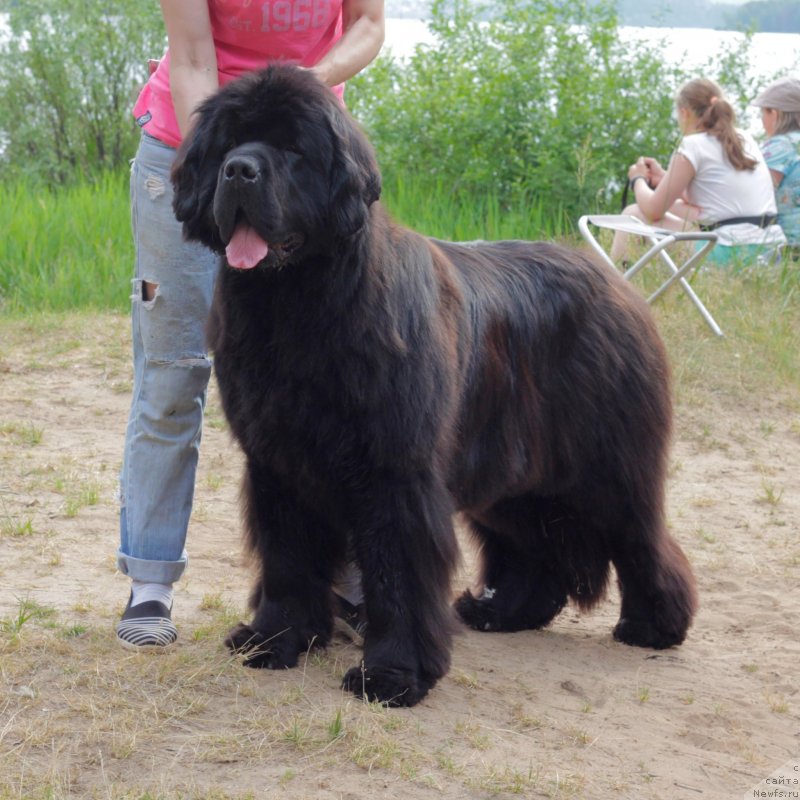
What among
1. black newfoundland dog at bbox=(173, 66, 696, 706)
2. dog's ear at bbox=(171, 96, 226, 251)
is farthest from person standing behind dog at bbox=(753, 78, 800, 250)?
dog's ear at bbox=(171, 96, 226, 251)

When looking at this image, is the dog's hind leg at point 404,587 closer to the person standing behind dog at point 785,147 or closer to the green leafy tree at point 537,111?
the person standing behind dog at point 785,147

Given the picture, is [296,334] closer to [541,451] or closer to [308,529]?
[308,529]

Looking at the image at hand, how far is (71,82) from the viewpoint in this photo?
38.0 feet

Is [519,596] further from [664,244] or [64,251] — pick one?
[64,251]

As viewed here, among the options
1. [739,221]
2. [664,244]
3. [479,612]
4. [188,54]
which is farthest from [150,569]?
[739,221]

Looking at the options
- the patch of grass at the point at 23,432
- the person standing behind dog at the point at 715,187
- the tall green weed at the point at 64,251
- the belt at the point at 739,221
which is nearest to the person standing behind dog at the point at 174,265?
the patch of grass at the point at 23,432

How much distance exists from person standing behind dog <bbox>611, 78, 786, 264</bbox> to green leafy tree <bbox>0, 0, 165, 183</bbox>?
17.8 ft

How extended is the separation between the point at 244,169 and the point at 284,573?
49.0 inches

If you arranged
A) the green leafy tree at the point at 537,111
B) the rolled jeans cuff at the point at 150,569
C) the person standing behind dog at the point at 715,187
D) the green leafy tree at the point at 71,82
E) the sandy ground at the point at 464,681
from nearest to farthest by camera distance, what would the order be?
Answer: the sandy ground at the point at 464,681 < the rolled jeans cuff at the point at 150,569 < the person standing behind dog at the point at 715,187 < the green leafy tree at the point at 537,111 < the green leafy tree at the point at 71,82

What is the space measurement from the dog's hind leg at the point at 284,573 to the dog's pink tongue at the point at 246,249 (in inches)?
27.5

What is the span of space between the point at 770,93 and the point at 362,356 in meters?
6.08

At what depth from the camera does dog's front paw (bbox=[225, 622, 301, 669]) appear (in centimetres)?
358

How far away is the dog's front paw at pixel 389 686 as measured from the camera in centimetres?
335

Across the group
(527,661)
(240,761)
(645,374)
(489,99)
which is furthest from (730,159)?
(240,761)
